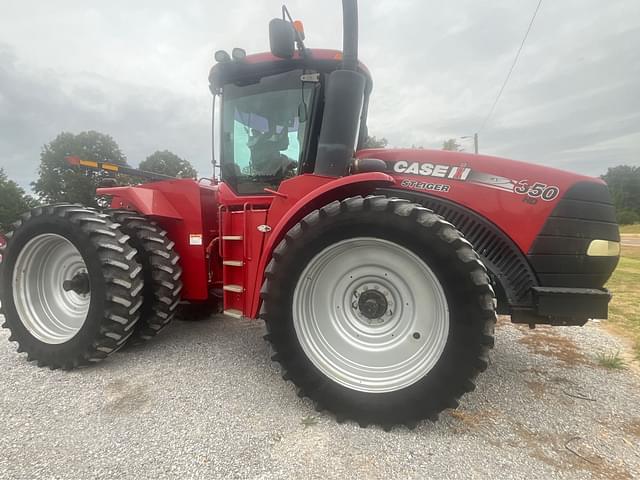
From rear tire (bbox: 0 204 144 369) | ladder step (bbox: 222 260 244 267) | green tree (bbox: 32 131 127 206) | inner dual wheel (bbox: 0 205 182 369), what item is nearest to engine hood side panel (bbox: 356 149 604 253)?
ladder step (bbox: 222 260 244 267)

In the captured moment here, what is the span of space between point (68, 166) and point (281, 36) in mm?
32395

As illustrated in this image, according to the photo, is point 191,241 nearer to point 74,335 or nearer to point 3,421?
point 74,335

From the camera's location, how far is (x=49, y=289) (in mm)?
3172

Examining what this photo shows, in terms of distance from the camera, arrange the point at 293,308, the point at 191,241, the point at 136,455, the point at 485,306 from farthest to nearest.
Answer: the point at 191,241, the point at 293,308, the point at 485,306, the point at 136,455

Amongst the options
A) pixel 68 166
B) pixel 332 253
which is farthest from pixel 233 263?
pixel 68 166

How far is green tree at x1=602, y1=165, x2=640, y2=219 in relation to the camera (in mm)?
51069

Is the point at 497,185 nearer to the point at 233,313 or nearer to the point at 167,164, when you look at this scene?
the point at 233,313

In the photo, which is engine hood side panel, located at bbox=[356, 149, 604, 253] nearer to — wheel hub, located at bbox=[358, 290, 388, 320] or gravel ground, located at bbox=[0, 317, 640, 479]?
wheel hub, located at bbox=[358, 290, 388, 320]

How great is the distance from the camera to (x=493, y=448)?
6.00 feet

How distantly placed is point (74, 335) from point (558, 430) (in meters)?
3.41

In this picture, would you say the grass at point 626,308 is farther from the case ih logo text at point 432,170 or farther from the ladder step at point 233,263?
the ladder step at point 233,263

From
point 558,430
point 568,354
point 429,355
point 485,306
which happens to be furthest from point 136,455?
point 568,354

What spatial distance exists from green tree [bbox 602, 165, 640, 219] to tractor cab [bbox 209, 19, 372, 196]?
61203 millimetres

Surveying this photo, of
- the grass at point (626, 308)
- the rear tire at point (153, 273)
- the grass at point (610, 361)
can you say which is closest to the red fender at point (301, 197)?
the rear tire at point (153, 273)
